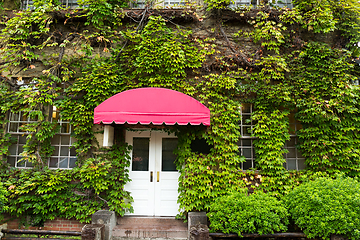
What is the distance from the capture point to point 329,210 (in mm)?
4531

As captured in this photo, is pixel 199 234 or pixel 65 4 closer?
pixel 199 234

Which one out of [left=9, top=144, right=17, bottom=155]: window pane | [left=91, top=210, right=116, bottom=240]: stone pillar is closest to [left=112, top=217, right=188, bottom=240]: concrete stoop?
[left=91, top=210, right=116, bottom=240]: stone pillar

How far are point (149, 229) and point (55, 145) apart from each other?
13.4ft

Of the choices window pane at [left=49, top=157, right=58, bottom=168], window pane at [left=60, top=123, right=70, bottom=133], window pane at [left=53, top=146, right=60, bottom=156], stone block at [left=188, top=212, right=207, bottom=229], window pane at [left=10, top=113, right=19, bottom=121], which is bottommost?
stone block at [left=188, top=212, right=207, bottom=229]

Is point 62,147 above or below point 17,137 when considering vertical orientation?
below

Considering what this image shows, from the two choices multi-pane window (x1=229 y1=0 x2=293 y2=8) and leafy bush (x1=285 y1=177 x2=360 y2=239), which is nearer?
leafy bush (x1=285 y1=177 x2=360 y2=239)

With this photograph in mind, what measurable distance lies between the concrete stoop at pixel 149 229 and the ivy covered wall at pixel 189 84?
0.58 m

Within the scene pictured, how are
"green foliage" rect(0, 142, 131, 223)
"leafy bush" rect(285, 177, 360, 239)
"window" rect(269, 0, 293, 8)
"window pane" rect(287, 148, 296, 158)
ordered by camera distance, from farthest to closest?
1. "window" rect(269, 0, 293, 8)
2. "window pane" rect(287, 148, 296, 158)
3. "green foliage" rect(0, 142, 131, 223)
4. "leafy bush" rect(285, 177, 360, 239)

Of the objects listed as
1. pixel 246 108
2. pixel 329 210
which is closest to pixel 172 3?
pixel 246 108

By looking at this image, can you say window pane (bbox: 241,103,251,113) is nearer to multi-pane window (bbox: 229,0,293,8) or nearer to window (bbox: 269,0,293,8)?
multi-pane window (bbox: 229,0,293,8)

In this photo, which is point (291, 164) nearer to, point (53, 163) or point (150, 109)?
point (150, 109)

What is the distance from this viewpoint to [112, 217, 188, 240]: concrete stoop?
5.42 m

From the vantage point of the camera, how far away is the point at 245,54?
683 centimetres

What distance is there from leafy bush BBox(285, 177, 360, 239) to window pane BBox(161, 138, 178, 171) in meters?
3.54
